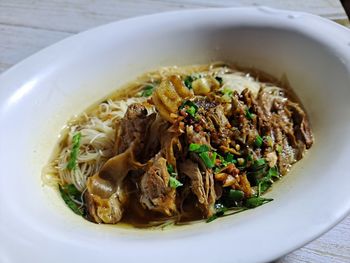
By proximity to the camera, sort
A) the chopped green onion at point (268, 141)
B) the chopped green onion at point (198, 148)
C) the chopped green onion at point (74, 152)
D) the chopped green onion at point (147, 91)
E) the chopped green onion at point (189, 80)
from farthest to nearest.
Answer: the chopped green onion at point (147, 91) < the chopped green onion at point (189, 80) < the chopped green onion at point (74, 152) < the chopped green onion at point (268, 141) < the chopped green onion at point (198, 148)

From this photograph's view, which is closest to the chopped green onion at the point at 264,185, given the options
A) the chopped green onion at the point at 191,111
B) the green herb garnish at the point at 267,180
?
the green herb garnish at the point at 267,180

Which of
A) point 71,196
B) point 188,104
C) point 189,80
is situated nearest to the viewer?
point 188,104

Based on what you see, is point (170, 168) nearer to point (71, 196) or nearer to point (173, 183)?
point (173, 183)

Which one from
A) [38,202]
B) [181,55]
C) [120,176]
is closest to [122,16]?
[181,55]


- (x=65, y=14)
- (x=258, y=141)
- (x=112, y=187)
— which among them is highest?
(x=65, y=14)

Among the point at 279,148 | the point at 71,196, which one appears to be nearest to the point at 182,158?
the point at 279,148

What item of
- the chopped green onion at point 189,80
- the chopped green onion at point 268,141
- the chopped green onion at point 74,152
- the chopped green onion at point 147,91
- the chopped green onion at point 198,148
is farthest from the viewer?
the chopped green onion at point 147,91

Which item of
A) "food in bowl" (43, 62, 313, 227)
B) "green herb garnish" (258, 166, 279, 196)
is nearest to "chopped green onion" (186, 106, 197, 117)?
"food in bowl" (43, 62, 313, 227)

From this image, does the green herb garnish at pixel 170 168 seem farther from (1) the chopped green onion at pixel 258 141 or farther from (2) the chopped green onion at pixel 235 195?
(1) the chopped green onion at pixel 258 141
